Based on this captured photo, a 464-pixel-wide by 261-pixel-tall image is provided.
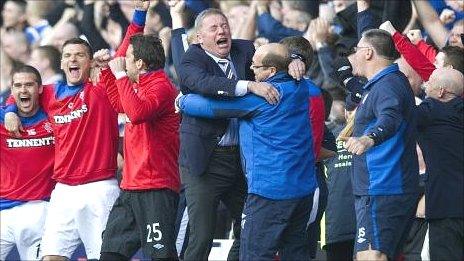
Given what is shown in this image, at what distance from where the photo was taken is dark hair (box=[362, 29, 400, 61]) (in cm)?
1093

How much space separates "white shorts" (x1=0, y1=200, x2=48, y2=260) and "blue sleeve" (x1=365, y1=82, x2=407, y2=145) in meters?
4.10

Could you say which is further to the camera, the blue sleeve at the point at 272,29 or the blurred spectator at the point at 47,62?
the blurred spectator at the point at 47,62

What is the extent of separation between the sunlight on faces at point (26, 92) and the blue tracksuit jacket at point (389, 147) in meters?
3.73

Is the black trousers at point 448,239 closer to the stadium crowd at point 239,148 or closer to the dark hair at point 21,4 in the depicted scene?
the stadium crowd at point 239,148

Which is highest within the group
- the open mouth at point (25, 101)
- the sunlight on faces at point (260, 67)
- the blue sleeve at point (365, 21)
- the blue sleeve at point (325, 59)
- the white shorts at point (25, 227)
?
the blue sleeve at point (365, 21)

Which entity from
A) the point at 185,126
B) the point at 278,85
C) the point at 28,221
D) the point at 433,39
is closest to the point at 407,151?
the point at 278,85

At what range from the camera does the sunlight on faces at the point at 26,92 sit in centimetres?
1305

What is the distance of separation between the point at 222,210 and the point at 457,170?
149 inches

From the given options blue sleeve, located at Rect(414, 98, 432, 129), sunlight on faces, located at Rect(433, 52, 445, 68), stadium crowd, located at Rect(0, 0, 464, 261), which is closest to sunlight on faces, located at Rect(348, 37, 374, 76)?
stadium crowd, located at Rect(0, 0, 464, 261)

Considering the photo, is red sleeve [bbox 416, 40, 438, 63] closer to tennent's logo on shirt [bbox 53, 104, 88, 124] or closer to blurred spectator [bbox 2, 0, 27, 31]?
tennent's logo on shirt [bbox 53, 104, 88, 124]

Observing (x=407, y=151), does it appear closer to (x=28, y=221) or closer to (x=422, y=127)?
(x=422, y=127)

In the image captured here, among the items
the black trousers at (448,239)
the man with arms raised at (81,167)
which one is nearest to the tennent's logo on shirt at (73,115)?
the man with arms raised at (81,167)

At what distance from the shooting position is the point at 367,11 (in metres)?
12.4

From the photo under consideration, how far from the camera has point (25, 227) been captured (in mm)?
13195
